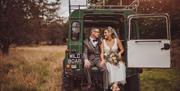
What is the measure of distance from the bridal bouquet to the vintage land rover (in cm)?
78

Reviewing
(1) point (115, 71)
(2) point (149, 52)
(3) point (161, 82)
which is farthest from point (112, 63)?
(3) point (161, 82)

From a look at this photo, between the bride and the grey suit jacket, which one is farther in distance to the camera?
the grey suit jacket

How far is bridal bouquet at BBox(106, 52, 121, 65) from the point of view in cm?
1072

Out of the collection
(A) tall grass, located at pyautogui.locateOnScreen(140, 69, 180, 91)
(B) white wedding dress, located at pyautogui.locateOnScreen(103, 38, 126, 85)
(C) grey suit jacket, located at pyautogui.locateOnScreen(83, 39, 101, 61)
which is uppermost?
(C) grey suit jacket, located at pyautogui.locateOnScreen(83, 39, 101, 61)

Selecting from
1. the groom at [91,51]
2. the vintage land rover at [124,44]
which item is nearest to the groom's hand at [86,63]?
the groom at [91,51]

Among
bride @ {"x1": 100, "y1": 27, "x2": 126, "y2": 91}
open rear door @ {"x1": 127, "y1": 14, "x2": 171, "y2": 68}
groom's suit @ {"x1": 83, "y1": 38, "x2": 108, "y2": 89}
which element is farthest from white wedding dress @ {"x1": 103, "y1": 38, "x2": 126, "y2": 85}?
groom's suit @ {"x1": 83, "y1": 38, "x2": 108, "y2": 89}

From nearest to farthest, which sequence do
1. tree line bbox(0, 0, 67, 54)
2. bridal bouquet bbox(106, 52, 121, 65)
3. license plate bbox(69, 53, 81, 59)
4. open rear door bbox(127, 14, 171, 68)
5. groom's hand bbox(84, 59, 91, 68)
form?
1. bridal bouquet bbox(106, 52, 121, 65)
2. open rear door bbox(127, 14, 171, 68)
3. groom's hand bbox(84, 59, 91, 68)
4. license plate bbox(69, 53, 81, 59)
5. tree line bbox(0, 0, 67, 54)

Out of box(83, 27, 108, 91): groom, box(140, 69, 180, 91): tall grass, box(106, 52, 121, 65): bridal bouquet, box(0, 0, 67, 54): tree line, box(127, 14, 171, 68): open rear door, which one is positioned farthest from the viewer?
box(0, 0, 67, 54): tree line

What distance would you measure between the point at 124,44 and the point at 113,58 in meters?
2.51

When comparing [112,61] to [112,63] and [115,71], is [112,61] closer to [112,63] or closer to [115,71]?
[112,63]

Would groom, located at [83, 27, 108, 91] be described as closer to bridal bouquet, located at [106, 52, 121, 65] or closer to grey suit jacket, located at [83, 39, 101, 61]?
grey suit jacket, located at [83, 39, 101, 61]

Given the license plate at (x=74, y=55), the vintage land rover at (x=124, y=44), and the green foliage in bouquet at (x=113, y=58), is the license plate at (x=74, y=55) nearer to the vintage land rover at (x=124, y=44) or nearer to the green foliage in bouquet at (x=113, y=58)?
the vintage land rover at (x=124, y=44)

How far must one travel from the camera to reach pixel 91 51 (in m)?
12.4

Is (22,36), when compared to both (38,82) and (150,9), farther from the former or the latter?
(38,82)
